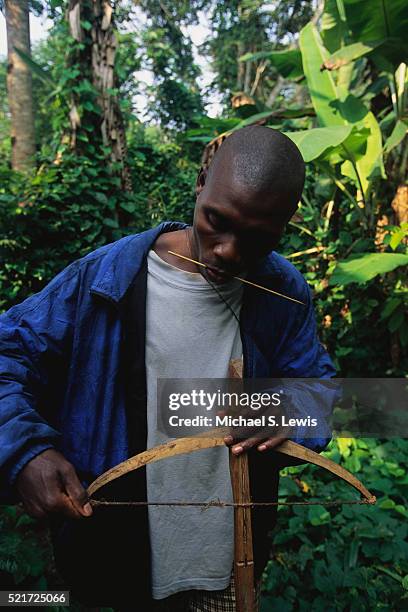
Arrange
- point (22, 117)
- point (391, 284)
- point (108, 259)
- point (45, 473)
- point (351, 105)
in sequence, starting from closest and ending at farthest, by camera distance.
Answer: point (45, 473), point (108, 259), point (351, 105), point (391, 284), point (22, 117)

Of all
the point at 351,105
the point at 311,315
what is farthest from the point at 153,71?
the point at 311,315

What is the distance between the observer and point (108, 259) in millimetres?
1211

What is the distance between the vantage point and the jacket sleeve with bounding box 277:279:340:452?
1.15m

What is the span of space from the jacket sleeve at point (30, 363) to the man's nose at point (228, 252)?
0.36 m

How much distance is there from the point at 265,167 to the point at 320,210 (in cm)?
409

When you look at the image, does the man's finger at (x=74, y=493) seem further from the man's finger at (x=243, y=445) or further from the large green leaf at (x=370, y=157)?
the large green leaf at (x=370, y=157)

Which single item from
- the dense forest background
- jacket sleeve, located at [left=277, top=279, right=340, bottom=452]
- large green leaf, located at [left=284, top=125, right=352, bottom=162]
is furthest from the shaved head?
large green leaf, located at [left=284, top=125, right=352, bottom=162]

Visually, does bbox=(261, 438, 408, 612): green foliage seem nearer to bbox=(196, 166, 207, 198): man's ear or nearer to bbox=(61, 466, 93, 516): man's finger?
bbox=(61, 466, 93, 516): man's finger

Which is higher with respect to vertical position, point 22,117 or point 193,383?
point 22,117

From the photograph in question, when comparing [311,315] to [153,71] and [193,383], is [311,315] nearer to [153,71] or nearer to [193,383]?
[193,383]

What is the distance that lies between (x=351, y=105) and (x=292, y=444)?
315 centimetres

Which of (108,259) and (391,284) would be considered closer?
(108,259)

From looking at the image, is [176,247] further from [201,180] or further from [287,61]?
[287,61]

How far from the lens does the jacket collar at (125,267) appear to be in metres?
1.15
